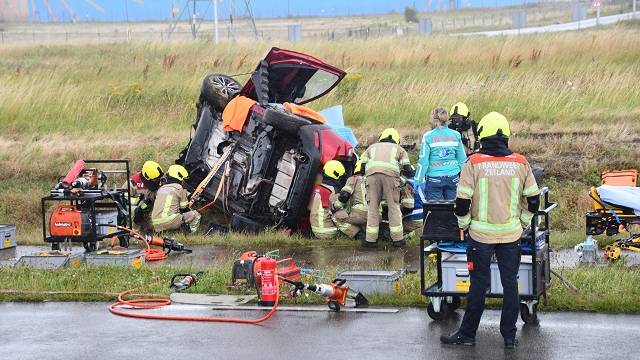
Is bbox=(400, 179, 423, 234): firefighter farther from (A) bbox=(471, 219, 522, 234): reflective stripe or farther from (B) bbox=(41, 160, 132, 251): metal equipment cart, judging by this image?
(A) bbox=(471, 219, 522, 234): reflective stripe

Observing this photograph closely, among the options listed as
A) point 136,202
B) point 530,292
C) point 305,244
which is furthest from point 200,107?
point 530,292

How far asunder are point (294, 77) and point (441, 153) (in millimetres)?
2902

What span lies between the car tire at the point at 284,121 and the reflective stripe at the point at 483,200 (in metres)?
5.82

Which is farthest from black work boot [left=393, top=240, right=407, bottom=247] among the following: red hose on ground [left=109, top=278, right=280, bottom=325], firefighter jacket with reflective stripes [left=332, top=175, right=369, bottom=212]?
red hose on ground [left=109, top=278, right=280, bottom=325]

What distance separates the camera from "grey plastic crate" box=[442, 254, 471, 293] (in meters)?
9.28

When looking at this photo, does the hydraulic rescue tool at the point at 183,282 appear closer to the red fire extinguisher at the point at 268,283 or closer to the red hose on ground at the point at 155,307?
the red hose on ground at the point at 155,307

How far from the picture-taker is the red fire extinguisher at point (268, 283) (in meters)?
10.1

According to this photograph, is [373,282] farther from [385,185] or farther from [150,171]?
[150,171]

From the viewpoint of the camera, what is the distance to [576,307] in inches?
380

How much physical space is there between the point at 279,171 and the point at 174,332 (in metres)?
5.16

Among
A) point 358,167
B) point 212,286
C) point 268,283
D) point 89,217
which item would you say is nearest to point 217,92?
point 358,167

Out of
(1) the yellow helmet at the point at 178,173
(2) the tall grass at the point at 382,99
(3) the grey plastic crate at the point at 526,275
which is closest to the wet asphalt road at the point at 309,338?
(3) the grey plastic crate at the point at 526,275

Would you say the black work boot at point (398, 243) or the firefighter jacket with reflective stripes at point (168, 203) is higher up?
the firefighter jacket with reflective stripes at point (168, 203)

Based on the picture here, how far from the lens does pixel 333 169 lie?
13844 millimetres
